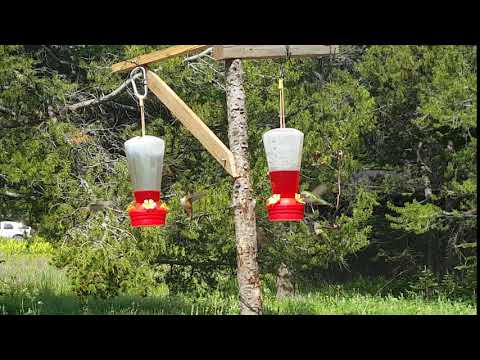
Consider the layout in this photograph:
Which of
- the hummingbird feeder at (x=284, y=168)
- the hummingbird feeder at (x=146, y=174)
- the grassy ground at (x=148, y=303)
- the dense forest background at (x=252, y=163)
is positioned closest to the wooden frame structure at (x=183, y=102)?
the hummingbird feeder at (x=284, y=168)

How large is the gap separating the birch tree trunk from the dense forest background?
1185 mm

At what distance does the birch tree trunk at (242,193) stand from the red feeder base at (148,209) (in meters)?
0.98

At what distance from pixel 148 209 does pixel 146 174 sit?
5.6 inches

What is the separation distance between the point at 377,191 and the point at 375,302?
1095 mm

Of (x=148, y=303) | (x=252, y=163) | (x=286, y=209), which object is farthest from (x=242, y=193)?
(x=148, y=303)

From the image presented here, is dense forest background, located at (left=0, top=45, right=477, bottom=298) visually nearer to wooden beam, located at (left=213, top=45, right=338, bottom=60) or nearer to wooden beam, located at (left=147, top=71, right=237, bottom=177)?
wooden beam, located at (left=147, top=71, right=237, bottom=177)

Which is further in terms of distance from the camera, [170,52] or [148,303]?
[148,303]

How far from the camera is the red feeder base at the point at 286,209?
122 inches

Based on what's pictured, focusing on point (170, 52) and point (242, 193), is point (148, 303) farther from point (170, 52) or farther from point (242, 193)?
point (170, 52)

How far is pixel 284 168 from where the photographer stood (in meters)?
3.06

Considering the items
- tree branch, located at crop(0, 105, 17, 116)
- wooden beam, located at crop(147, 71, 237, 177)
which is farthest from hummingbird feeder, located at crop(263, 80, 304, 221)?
tree branch, located at crop(0, 105, 17, 116)

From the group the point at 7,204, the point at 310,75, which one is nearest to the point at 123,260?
the point at 7,204

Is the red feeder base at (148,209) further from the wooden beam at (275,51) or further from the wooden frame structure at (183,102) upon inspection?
the wooden beam at (275,51)

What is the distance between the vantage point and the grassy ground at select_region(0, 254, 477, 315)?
6430 millimetres
